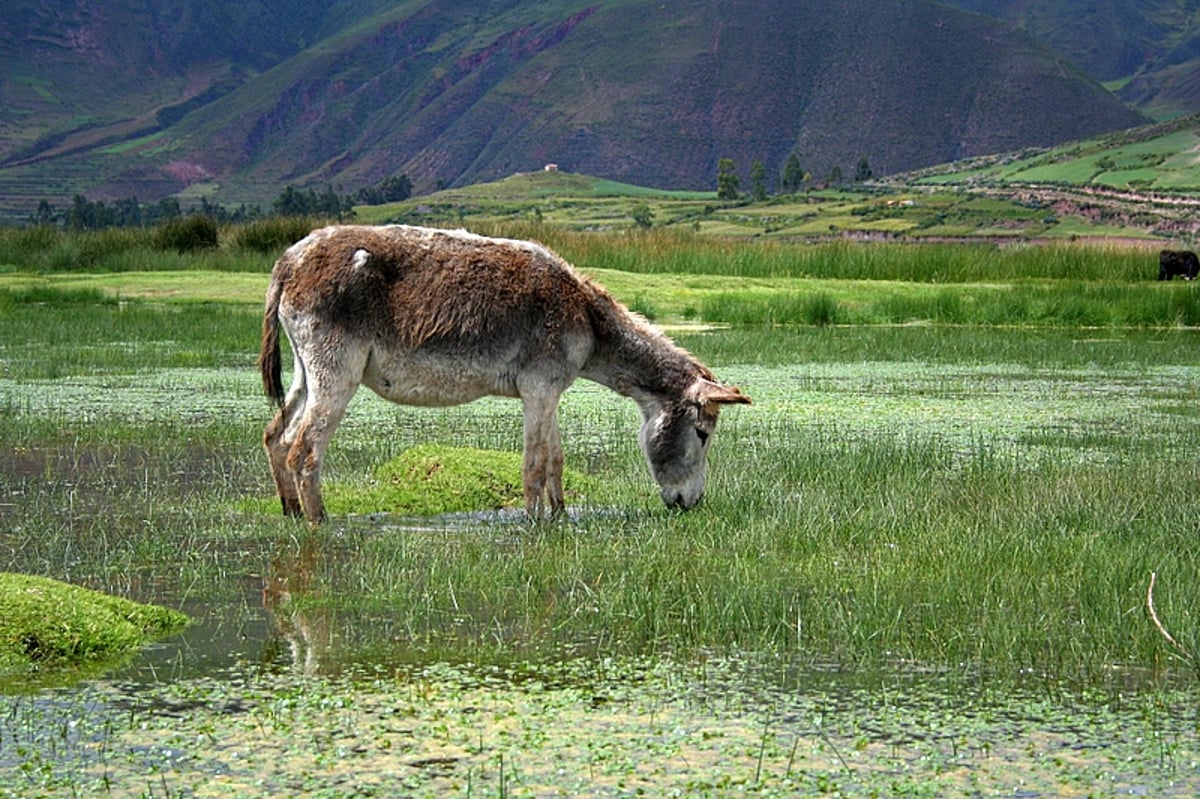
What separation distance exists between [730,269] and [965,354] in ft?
41.3

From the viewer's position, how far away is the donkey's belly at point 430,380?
9703mm

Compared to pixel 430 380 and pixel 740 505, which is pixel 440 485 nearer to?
pixel 430 380

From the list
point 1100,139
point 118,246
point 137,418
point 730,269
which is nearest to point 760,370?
point 137,418

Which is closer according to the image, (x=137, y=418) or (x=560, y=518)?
(x=560, y=518)

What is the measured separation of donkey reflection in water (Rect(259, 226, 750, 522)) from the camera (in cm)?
955

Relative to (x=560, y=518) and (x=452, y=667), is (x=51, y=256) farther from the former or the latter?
(x=452, y=667)

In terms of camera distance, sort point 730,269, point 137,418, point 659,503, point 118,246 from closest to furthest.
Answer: point 659,503 < point 137,418 < point 730,269 < point 118,246

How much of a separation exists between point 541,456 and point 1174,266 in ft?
85.4

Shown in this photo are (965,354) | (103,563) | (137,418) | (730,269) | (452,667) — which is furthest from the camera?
(730,269)

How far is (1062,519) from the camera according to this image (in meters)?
9.59

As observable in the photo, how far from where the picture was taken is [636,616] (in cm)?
741

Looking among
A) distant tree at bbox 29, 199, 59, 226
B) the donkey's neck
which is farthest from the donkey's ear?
distant tree at bbox 29, 199, 59, 226

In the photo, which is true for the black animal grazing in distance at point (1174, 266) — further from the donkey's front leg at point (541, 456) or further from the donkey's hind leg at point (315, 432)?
the donkey's hind leg at point (315, 432)

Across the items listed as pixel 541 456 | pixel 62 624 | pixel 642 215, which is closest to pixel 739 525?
pixel 541 456
